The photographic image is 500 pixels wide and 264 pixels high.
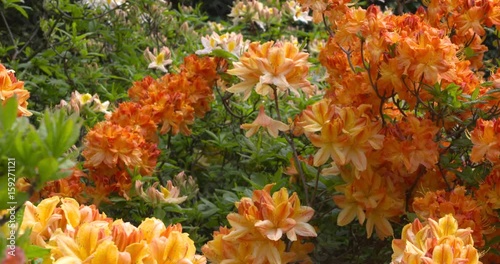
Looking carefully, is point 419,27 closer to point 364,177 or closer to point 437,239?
point 364,177

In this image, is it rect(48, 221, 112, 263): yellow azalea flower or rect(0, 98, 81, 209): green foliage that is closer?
rect(0, 98, 81, 209): green foliage

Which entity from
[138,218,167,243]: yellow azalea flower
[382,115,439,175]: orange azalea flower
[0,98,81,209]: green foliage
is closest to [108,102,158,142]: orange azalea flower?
[382,115,439,175]: orange azalea flower

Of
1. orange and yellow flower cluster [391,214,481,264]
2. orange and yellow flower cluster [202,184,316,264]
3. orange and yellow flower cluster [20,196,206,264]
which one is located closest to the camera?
orange and yellow flower cluster [20,196,206,264]

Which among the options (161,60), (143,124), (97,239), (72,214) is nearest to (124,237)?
(97,239)

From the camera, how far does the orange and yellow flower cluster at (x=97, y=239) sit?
3.59 feet

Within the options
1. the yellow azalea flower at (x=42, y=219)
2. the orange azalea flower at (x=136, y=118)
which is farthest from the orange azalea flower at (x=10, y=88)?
the yellow azalea flower at (x=42, y=219)

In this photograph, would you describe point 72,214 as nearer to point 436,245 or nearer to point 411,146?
point 436,245

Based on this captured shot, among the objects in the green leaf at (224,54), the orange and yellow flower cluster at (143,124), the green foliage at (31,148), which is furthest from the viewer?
the green leaf at (224,54)

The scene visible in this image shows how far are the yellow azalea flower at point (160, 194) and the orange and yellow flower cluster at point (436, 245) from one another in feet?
2.31

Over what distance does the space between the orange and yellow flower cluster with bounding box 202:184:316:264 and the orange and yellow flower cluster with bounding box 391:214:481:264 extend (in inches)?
11.5

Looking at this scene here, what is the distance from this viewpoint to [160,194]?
187 cm

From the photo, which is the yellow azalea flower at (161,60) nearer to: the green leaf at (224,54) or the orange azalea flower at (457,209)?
the green leaf at (224,54)

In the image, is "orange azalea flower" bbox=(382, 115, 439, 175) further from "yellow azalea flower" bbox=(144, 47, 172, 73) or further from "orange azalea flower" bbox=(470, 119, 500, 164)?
"yellow azalea flower" bbox=(144, 47, 172, 73)

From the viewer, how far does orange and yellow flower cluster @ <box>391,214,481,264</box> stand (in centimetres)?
122
